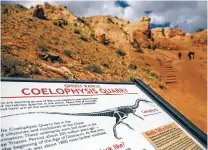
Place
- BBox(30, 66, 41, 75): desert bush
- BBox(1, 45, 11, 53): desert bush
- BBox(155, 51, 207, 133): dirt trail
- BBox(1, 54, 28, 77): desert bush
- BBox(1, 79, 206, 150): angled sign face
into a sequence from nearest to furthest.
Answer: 1. BBox(1, 79, 206, 150): angled sign face
2. BBox(1, 54, 28, 77): desert bush
3. BBox(30, 66, 41, 75): desert bush
4. BBox(1, 45, 11, 53): desert bush
5. BBox(155, 51, 207, 133): dirt trail

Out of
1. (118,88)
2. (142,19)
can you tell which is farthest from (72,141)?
(142,19)

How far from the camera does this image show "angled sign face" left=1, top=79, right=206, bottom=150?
6.23 feet

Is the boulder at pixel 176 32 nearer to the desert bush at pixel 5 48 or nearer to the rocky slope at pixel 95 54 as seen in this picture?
the rocky slope at pixel 95 54

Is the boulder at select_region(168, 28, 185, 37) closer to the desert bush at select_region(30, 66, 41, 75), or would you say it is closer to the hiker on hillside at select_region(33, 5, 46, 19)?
the hiker on hillside at select_region(33, 5, 46, 19)

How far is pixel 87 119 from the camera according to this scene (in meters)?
2.32

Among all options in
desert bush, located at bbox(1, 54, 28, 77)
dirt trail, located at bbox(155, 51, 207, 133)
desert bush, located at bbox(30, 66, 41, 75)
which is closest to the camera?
desert bush, located at bbox(1, 54, 28, 77)

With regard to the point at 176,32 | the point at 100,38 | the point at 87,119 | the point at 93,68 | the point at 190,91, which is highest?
the point at 176,32

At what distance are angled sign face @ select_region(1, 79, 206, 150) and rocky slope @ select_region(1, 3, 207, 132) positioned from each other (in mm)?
4166

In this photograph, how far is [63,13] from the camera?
2238cm

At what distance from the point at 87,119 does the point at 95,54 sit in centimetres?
1142

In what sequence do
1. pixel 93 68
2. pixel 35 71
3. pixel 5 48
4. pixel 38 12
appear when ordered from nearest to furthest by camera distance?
pixel 35 71 < pixel 5 48 < pixel 93 68 < pixel 38 12

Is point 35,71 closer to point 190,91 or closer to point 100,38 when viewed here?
point 190,91

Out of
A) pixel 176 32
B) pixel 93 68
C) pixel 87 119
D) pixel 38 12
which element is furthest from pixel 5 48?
pixel 176 32

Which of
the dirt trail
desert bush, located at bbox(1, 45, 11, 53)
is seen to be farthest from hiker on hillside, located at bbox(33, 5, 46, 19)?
the dirt trail
